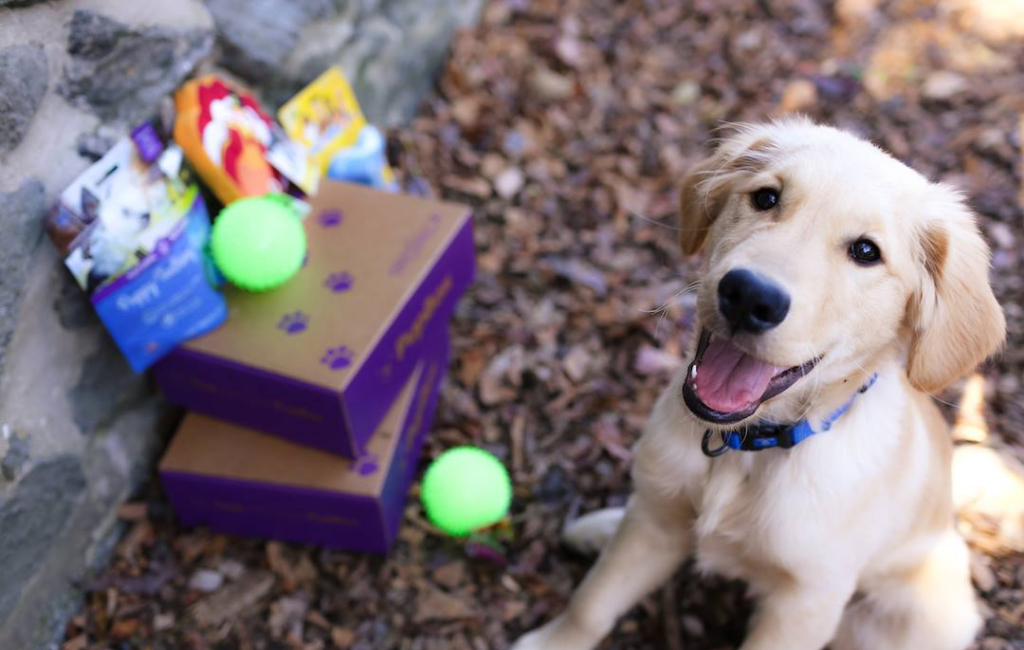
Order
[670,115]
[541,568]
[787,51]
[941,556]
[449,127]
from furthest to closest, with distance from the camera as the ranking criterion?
[787,51] → [670,115] → [449,127] → [541,568] → [941,556]

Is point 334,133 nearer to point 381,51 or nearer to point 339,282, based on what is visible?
point 381,51

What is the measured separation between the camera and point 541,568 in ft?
7.57

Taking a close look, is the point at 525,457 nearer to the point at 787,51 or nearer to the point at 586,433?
the point at 586,433

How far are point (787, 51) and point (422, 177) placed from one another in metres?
2.07

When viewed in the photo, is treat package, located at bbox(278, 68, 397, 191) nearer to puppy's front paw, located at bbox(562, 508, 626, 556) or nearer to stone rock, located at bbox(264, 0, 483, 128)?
stone rock, located at bbox(264, 0, 483, 128)

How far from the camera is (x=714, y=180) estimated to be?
5.56 feet

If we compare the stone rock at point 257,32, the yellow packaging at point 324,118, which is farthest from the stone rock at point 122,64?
the yellow packaging at point 324,118

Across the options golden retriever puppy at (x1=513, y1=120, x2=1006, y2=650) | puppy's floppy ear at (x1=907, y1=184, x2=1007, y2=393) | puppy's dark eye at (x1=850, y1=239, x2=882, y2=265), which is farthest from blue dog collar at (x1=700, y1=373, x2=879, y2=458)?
puppy's dark eye at (x1=850, y1=239, x2=882, y2=265)

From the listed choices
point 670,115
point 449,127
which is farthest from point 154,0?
point 670,115

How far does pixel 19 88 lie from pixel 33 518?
100 cm

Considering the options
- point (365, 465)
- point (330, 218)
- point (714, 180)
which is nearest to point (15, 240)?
point (330, 218)

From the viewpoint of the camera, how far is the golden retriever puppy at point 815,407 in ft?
4.67

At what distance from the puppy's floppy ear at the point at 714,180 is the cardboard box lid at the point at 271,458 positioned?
98 cm

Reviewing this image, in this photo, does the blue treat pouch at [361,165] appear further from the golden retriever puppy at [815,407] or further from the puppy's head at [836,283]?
the puppy's head at [836,283]
